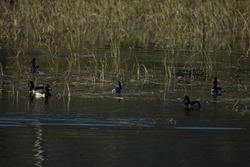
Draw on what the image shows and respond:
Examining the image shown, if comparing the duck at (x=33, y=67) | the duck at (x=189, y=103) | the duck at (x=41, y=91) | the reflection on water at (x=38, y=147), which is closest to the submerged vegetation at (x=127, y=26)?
the duck at (x=33, y=67)

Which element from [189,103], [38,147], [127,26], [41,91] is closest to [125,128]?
[38,147]

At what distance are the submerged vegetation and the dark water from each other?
6.56 m

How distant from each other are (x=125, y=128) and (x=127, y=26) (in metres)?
19.7

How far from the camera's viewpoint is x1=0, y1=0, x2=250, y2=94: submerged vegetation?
30305 millimetres

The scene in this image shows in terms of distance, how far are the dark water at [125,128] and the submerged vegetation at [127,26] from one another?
258 inches

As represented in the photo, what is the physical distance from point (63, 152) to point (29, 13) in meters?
19.8

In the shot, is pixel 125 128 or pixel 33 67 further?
pixel 33 67

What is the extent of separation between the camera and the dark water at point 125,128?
14320 mm

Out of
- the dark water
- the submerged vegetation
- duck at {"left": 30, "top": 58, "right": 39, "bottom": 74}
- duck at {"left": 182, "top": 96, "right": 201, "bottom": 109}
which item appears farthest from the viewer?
the submerged vegetation

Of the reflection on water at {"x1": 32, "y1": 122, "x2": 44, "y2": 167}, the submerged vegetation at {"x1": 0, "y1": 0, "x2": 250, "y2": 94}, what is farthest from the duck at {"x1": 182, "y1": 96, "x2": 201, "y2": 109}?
the submerged vegetation at {"x1": 0, "y1": 0, "x2": 250, "y2": 94}

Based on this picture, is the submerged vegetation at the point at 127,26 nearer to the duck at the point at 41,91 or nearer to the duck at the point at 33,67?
the duck at the point at 33,67

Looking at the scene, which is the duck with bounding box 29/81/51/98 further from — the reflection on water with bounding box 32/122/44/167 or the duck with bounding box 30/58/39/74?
the reflection on water with bounding box 32/122/44/167

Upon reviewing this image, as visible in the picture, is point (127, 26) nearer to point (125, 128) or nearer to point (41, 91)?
point (41, 91)

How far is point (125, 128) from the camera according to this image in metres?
17.0
